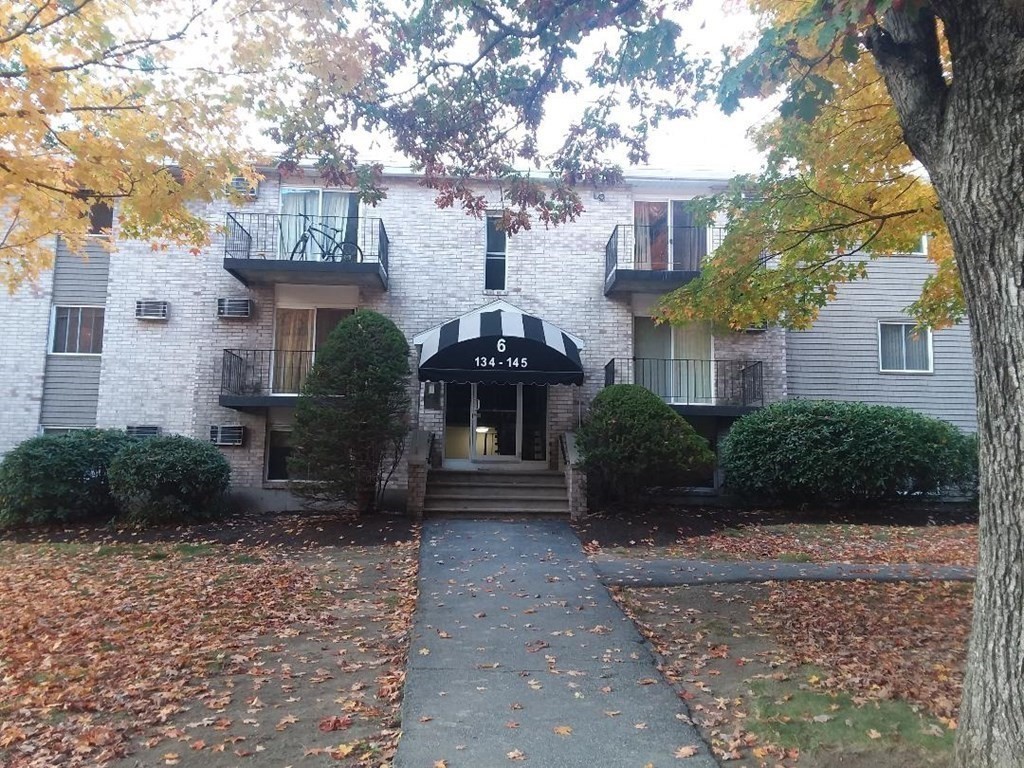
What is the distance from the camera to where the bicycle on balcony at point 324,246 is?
47.0 ft

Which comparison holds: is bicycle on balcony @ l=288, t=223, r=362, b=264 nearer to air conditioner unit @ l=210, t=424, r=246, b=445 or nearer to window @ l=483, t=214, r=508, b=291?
window @ l=483, t=214, r=508, b=291

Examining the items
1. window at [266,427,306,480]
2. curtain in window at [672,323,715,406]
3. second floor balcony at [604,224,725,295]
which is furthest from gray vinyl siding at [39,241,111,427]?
curtain in window at [672,323,715,406]

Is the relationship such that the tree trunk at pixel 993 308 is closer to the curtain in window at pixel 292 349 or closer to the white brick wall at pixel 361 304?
the white brick wall at pixel 361 304

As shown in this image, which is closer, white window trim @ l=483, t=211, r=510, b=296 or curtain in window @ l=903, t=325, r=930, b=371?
white window trim @ l=483, t=211, r=510, b=296

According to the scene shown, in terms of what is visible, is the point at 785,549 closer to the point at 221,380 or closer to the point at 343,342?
the point at 343,342

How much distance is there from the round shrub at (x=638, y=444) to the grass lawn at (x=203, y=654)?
3749 mm

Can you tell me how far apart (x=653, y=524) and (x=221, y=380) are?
8.79 metres

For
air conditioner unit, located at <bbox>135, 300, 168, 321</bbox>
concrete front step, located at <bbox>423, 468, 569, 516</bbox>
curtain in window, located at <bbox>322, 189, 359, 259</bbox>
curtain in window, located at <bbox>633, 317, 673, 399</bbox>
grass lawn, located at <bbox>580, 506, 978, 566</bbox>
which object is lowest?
grass lawn, located at <bbox>580, 506, 978, 566</bbox>

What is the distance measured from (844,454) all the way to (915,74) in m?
9.86

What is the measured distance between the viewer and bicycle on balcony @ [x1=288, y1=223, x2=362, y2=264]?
14.3 m

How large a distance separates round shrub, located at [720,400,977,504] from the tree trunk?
32.0 ft

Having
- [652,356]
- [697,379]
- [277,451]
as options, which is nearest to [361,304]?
[277,451]

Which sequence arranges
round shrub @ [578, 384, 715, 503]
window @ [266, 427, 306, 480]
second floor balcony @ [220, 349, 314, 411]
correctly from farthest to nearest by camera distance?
window @ [266, 427, 306, 480] → second floor balcony @ [220, 349, 314, 411] → round shrub @ [578, 384, 715, 503]

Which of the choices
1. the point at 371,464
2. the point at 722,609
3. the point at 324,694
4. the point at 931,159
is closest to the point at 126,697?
the point at 324,694
